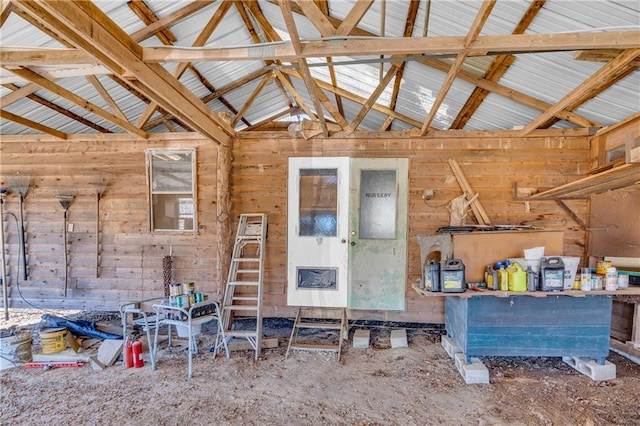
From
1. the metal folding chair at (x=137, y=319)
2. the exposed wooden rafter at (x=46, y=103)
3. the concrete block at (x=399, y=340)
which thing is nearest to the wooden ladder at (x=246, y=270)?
the metal folding chair at (x=137, y=319)

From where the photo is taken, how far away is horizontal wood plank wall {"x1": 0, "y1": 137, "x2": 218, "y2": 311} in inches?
180

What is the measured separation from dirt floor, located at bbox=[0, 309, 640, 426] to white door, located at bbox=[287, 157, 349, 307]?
0.85 meters

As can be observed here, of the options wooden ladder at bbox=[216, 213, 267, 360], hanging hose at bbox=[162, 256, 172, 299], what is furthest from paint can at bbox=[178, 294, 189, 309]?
hanging hose at bbox=[162, 256, 172, 299]

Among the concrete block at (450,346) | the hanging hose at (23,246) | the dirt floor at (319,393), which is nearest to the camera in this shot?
the dirt floor at (319,393)

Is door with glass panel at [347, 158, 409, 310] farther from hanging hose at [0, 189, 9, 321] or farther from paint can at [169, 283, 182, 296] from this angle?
hanging hose at [0, 189, 9, 321]

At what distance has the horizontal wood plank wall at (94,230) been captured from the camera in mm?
4570

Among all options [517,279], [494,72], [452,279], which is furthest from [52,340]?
[494,72]

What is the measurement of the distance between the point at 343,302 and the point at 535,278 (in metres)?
2.17

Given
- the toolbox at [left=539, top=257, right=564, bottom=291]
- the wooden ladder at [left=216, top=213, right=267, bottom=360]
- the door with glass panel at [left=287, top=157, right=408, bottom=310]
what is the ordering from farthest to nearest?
the door with glass panel at [left=287, top=157, right=408, bottom=310] → the wooden ladder at [left=216, top=213, right=267, bottom=360] → the toolbox at [left=539, top=257, right=564, bottom=291]

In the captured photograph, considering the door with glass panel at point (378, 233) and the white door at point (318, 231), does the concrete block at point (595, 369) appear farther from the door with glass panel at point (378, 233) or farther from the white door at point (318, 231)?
the white door at point (318, 231)

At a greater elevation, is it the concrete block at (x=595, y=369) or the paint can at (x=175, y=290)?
the paint can at (x=175, y=290)

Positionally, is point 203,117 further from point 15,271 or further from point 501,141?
point 15,271

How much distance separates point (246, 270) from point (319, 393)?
5.84 feet

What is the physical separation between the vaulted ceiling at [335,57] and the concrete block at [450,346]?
2.48 meters
